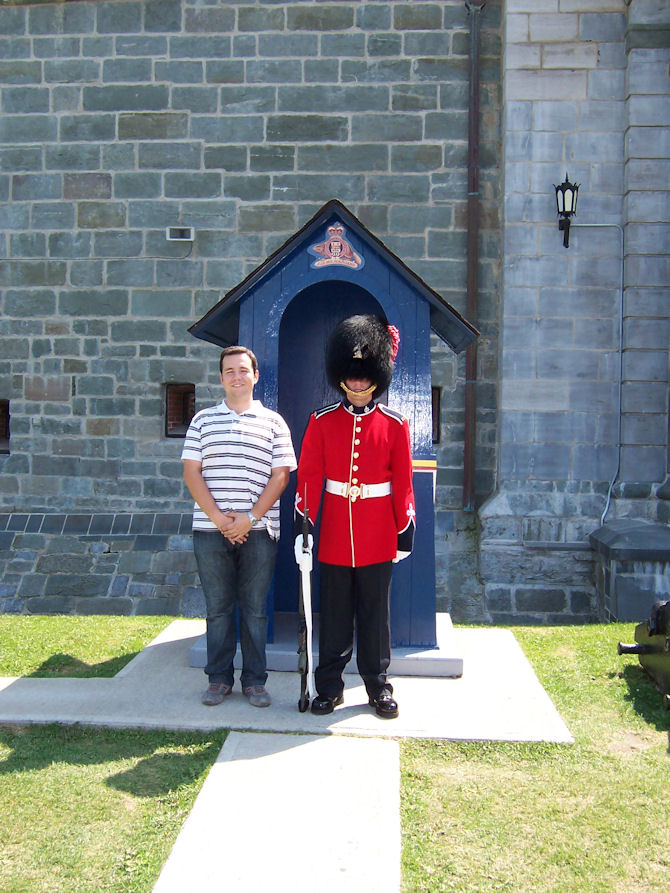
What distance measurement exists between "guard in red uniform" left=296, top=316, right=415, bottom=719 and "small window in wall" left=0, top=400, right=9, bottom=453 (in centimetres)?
498

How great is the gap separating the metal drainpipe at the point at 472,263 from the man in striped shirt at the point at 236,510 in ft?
12.2

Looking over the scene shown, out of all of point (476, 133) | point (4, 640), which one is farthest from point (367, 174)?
point (4, 640)

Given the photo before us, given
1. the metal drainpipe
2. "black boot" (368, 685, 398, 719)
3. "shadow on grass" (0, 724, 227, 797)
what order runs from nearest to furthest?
"shadow on grass" (0, 724, 227, 797) → "black boot" (368, 685, 398, 719) → the metal drainpipe

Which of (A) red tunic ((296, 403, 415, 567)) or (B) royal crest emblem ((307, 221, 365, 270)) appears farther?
(B) royal crest emblem ((307, 221, 365, 270))

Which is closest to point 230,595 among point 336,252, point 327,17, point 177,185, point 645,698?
point 336,252

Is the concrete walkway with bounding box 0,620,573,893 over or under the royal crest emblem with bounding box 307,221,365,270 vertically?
under

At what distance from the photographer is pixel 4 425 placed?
7.75 metres

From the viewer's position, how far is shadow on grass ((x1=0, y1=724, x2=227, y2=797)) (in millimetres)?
2889

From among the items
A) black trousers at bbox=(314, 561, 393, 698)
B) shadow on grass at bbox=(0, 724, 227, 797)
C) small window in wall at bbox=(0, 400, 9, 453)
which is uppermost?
small window in wall at bbox=(0, 400, 9, 453)

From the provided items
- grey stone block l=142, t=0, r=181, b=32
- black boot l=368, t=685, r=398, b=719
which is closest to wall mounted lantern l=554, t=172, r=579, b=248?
grey stone block l=142, t=0, r=181, b=32

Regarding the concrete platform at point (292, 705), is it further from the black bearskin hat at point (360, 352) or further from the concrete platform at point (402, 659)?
the black bearskin hat at point (360, 352)

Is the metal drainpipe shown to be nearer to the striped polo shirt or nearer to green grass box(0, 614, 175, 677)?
green grass box(0, 614, 175, 677)

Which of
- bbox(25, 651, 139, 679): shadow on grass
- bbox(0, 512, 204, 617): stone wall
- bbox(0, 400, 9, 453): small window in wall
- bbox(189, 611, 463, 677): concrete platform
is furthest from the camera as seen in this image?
bbox(0, 400, 9, 453): small window in wall

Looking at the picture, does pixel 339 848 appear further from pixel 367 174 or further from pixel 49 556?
pixel 367 174
